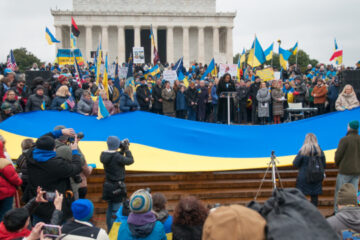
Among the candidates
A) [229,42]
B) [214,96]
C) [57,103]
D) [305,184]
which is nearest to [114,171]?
[305,184]

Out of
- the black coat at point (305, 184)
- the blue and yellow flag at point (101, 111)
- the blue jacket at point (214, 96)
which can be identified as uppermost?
the blue jacket at point (214, 96)

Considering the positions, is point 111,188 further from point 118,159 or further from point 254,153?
point 254,153

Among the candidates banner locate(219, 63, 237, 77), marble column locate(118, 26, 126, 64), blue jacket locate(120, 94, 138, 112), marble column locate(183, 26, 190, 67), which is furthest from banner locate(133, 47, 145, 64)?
marble column locate(183, 26, 190, 67)

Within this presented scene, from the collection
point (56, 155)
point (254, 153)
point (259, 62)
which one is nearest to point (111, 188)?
point (56, 155)

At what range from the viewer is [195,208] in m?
3.89

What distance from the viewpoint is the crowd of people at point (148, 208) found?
223 centimetres

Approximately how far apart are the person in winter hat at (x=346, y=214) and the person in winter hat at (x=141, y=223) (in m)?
1.82

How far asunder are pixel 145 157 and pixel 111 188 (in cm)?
246

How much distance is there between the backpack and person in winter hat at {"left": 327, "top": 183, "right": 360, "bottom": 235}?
7.38 ft

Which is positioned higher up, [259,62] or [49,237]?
[259,62]

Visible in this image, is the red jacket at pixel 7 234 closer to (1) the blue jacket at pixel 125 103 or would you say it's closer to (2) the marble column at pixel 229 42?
(1) the blue jacket at pixel 125 103

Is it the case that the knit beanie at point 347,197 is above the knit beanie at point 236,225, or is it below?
below

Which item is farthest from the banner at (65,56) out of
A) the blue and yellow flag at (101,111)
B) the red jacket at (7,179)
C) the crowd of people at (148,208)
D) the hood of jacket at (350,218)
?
the hood of jacket at (350,218)

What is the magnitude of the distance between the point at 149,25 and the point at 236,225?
64.3 metres
